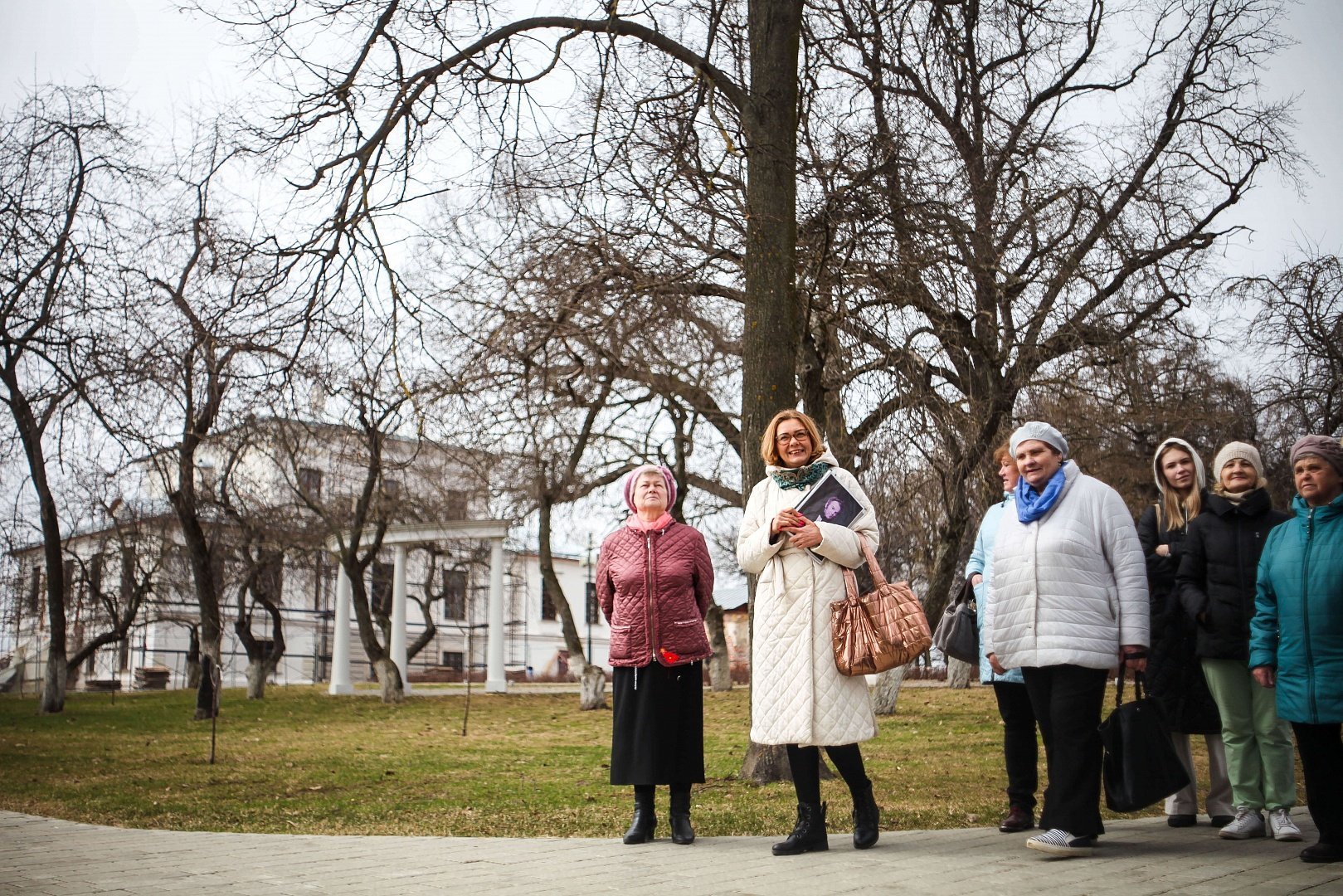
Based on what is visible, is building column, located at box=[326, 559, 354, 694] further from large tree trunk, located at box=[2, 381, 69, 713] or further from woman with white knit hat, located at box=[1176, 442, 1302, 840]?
woman with white knit hat, located at box=[1176, 442, 1302, 840]

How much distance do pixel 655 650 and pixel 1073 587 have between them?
2.18 meters

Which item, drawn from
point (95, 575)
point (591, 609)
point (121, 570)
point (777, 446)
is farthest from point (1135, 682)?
point (591, 609)

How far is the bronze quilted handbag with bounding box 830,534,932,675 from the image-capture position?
5621mm

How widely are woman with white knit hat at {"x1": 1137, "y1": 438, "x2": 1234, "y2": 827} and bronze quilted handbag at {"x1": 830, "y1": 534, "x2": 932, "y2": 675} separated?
1.73 meters

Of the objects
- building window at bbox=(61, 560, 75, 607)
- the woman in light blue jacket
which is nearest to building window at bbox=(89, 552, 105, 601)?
building window at bbox=(61, 560, 75, 607)

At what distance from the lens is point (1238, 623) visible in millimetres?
6250

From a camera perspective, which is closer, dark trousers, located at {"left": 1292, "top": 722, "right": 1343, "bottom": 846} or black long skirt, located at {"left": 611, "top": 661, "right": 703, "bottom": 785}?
dark trousers, located at {"left": 1292, "top": 722, "right": 1343, "bottom": 846}

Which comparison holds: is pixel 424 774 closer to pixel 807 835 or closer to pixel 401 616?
pixel 807 835

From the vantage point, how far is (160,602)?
1243 inches

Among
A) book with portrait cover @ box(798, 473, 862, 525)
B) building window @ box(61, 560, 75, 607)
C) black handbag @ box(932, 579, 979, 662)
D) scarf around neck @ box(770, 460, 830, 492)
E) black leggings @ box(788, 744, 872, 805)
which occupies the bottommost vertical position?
black leggings @ box(788, 744, 872, 805)

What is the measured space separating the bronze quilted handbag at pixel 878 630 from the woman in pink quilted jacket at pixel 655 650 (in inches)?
35.4

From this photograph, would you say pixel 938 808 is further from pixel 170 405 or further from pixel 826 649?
pixel 170 405

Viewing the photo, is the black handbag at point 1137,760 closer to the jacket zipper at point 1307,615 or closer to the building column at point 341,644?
the jacket zipper at point 1307,615

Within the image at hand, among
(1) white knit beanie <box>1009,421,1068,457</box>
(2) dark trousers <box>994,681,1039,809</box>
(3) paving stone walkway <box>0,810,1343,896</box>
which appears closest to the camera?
(3) paving stone walkway <box>0,810,1343,896</box>
